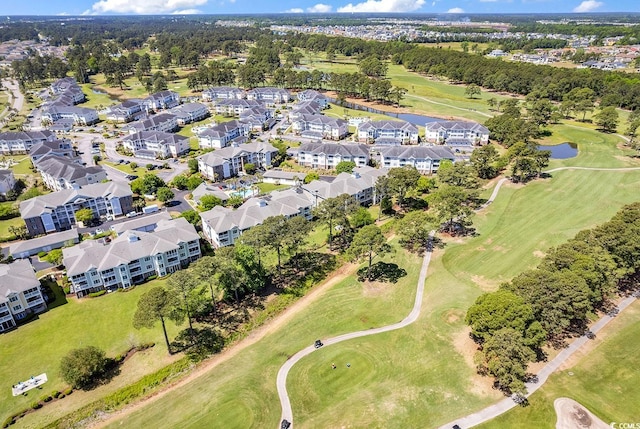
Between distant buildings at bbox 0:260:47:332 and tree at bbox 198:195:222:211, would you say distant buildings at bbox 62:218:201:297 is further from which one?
tree at bbox 198:195:222:211

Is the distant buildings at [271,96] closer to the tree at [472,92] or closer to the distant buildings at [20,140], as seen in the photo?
the distant buildings at [20,140]

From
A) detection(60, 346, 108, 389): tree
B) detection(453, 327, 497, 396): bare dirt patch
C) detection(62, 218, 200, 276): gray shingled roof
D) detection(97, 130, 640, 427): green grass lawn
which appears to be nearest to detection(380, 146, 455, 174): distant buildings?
detection(97, 130, 640, 427): green grass lawn

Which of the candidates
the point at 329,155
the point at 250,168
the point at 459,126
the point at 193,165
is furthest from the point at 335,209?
the point at 459,126

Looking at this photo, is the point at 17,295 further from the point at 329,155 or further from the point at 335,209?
the point at 329,155

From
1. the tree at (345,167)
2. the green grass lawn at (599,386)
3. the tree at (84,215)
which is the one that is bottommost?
the green grass lawn at (599,386)

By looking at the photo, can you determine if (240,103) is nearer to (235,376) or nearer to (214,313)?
(214,313)

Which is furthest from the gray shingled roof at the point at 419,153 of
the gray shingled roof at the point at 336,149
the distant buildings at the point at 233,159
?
the distant buildings at the point at 233,159
